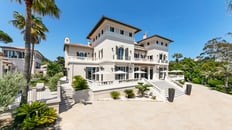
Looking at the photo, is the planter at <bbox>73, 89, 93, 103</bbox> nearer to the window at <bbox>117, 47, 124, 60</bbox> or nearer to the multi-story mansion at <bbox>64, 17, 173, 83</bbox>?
the multi-story mansion at <bbox>64, 17, 173, 83</bbox>

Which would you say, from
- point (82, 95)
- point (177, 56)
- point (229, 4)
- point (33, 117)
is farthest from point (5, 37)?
point (177, 56)

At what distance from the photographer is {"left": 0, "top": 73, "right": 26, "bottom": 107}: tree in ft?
19.6

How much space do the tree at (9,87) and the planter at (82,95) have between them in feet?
23.0

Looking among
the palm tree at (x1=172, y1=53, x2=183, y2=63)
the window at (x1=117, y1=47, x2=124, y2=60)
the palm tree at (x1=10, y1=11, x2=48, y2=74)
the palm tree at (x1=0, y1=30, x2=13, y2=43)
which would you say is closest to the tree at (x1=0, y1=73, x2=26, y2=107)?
the palm tree at (x1=10, y1=11, x2=48, y2=74)

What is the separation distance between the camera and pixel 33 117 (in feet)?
23.0

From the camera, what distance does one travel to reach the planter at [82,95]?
13.4 m

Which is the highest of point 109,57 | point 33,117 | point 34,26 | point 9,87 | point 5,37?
point 34,26

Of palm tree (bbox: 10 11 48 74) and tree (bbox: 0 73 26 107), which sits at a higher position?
palm tree (bbox: 10 11 48 74)

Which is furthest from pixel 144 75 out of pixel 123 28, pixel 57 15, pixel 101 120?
pixel 57 15

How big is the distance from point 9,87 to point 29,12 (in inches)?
243

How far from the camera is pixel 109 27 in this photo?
19344 millimetres

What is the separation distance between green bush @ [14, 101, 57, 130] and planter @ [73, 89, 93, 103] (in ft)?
18.3

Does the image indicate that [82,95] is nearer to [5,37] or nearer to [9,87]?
[9,87]

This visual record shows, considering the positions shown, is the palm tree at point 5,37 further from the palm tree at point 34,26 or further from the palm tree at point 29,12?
the palm tree at point 29,12
